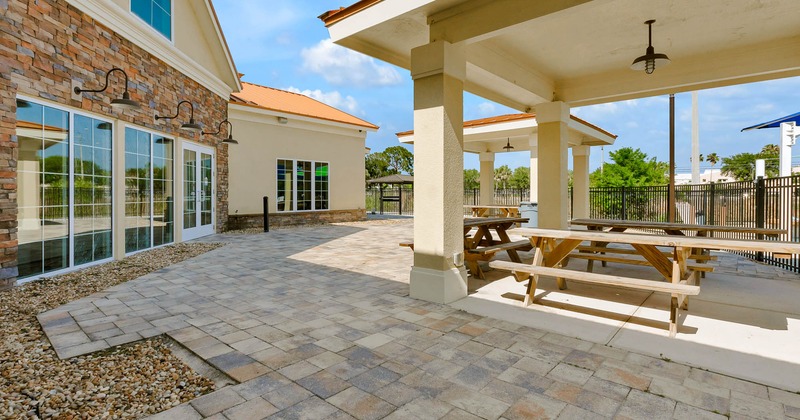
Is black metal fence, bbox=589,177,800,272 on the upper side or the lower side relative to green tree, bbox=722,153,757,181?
lower

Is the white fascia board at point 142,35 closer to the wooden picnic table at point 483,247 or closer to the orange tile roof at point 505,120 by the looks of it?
the wooden picnic table at point 483,247

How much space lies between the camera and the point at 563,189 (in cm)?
677

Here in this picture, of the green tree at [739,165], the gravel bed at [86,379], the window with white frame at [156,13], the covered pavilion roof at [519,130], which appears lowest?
the gravel bed at [86,379]

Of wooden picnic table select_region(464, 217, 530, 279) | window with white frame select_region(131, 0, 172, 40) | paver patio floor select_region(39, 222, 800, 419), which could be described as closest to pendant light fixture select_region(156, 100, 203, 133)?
window with white frame select_region(131, 0, 172, 40)

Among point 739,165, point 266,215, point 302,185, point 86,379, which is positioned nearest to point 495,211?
point 302,185

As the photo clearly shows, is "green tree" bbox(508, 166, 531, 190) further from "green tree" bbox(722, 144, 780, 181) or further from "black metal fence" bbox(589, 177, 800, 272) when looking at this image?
"black metal fence" bbox(589, 177, 800, 272)

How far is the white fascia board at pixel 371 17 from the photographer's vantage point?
384 centimetres

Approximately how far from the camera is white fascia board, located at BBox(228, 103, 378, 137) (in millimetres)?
11492

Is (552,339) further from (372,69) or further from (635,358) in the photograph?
(372,69)

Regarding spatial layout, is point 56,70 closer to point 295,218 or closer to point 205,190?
point 205,190

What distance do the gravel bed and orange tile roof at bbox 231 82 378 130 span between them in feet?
32.1

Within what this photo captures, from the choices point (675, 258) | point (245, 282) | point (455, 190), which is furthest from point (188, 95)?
point (675, 258)

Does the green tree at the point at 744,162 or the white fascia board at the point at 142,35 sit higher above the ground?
the green tree at the point at 744,162

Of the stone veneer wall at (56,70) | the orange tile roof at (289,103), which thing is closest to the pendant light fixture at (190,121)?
the stone veneer wall at (56,70)
